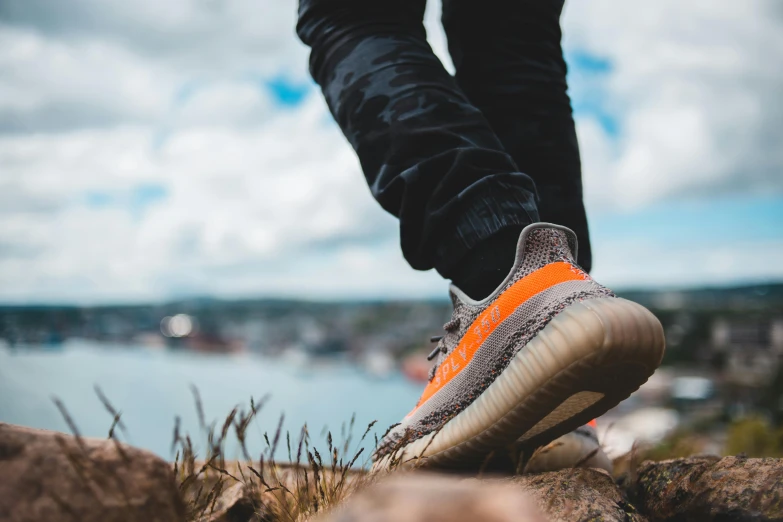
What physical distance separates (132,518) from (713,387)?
53.7 metres

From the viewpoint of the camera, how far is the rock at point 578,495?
1099 millimetres

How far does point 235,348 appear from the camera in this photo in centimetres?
1333

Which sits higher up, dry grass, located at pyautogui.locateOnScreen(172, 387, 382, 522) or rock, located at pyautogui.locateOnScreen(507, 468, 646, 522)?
dry grass, located at pyautogui.locateOnScreen(172, 387, 382, 522)

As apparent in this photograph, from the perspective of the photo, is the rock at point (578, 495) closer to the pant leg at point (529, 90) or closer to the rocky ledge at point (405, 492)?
the rocky ledge at point (405, 492)

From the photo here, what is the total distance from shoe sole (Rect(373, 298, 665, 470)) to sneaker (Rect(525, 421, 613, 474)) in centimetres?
7

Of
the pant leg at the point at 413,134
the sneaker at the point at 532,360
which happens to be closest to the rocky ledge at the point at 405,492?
the sneaker at the point at 532,360

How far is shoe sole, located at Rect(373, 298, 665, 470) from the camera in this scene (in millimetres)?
1099

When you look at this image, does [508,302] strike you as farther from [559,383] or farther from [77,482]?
[77,482]

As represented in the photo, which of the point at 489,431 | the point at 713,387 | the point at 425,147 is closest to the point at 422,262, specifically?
the point at 425,147

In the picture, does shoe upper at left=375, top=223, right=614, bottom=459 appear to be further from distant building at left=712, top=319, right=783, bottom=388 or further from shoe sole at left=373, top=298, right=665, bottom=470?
distant building at left=712, top=319, right=783, bottom=388

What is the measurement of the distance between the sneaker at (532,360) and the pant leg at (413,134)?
11cm

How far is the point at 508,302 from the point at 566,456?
1.47 ft

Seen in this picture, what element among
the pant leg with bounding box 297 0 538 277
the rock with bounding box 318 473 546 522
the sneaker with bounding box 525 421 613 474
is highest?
the pant leg with bounding box 297 0 538 277

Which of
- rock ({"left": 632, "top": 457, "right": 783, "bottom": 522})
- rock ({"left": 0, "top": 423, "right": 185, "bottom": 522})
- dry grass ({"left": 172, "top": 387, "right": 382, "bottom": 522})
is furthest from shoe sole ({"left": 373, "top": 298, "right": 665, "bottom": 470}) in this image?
rock ({"left": 0, "top": 423, "right": 185, "bottom": 522})
